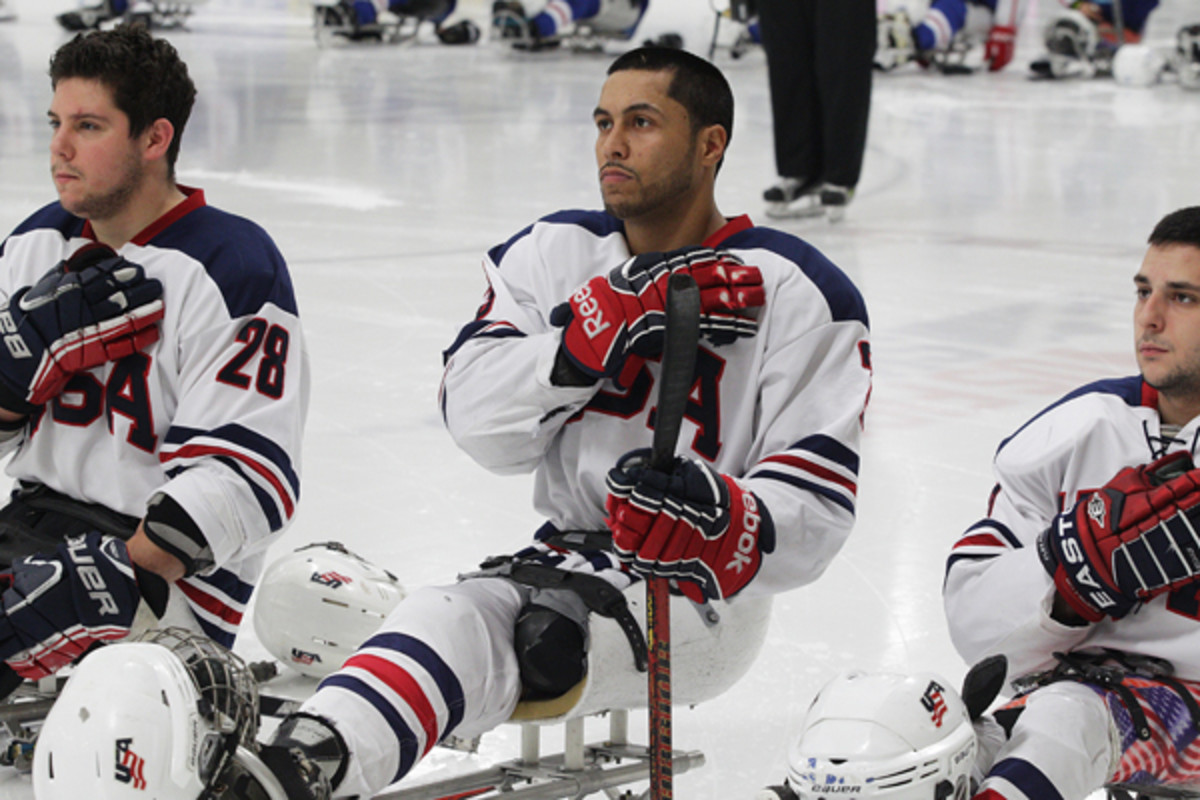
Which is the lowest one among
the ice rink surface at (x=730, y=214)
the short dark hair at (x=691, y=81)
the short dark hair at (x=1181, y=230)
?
the ice rink surface at (x=730, y=214)

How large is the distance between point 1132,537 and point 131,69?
1349 millimetres

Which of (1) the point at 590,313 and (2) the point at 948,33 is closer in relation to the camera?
(1) the point at 590,313

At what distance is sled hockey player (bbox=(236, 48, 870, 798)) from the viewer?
1.76 metres

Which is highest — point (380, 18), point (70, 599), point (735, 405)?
point (735, 405)

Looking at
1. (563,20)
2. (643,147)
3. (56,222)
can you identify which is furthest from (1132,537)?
(563,20)

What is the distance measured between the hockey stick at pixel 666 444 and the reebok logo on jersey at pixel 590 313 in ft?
0.79

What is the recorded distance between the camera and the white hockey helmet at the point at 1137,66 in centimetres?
1136

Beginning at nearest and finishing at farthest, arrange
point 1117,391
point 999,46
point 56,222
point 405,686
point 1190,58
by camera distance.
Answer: point 405,686, point 1117,391, point 56,222, point 1190,58, point 999,46

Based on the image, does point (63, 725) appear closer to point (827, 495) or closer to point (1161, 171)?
point (827, 495)

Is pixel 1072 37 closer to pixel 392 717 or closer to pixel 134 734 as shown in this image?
pixel 392 717

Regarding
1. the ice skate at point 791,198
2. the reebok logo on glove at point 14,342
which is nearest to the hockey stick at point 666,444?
the reebok logo on glove at point 14,342

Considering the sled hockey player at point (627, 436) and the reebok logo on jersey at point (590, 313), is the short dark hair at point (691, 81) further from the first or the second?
the reebok logo on jersey at point (590, 313)

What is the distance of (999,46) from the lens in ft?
41.0

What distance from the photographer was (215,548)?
6.80 ft
